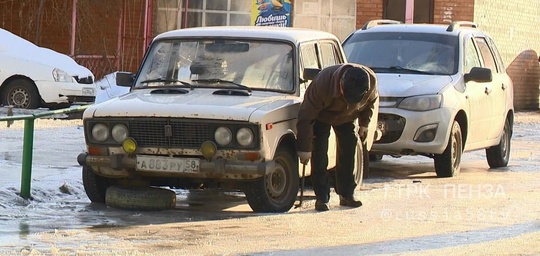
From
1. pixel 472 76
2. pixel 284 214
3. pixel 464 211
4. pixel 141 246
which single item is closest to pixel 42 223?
pixel 141 246

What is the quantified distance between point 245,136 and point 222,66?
124 cm

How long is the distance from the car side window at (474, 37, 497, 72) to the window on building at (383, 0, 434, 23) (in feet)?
37.3

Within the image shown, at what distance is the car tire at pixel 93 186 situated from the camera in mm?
10930

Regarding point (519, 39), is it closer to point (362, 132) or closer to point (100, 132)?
point (362, 132)

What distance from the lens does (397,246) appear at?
28.6 ft

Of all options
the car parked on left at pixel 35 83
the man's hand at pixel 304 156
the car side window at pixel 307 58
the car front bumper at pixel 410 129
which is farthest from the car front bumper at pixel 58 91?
the man's hand at pixel 304 156

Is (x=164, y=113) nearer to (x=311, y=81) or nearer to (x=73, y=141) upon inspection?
(x=311, y=81)

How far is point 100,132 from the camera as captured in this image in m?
10.6

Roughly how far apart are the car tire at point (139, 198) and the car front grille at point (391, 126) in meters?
3.54

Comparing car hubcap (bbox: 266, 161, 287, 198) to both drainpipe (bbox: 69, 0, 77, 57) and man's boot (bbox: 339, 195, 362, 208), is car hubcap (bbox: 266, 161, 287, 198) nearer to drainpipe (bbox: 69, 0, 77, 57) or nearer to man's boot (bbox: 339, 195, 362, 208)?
man's boot (bbox: 339, 195, 362, 208)

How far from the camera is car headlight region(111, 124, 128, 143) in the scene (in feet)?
34.5

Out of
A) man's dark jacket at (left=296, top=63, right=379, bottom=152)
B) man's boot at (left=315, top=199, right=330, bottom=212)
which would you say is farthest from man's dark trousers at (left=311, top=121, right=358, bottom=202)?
man's dark jacket at (left=296, top=63, right=379, bottom=152)

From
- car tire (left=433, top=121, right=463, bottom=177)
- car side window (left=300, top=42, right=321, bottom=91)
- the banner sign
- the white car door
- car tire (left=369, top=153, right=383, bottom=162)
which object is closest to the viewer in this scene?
car side window (left=300, top=42, right=321, bottom=91)

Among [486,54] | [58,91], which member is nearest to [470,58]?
[486,54]
